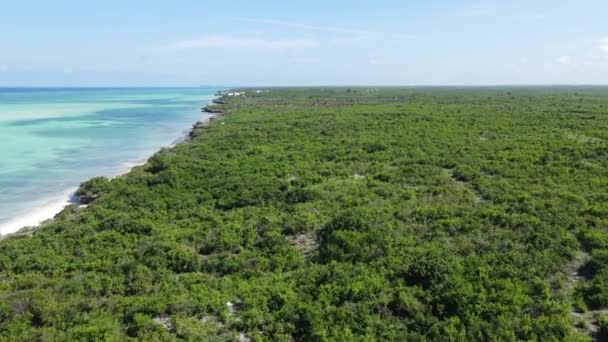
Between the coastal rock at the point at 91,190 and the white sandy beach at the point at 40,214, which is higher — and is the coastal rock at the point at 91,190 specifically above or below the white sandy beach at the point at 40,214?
above

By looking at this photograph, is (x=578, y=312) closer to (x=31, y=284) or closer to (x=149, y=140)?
(x=31, y=284)

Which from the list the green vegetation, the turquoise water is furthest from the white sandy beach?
the green vegetation

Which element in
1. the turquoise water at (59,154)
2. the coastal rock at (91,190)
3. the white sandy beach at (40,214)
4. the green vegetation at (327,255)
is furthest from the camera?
the turquoise water at (59,154)

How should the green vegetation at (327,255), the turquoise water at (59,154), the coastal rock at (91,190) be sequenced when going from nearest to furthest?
the green vegetation at (327,255), the coastal rock at (91,190), the turquoise water at (59,154)

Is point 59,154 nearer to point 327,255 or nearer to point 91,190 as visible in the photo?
point 91,190

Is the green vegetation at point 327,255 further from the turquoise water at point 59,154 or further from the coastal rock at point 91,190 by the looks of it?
the turquoise water at point 59,154

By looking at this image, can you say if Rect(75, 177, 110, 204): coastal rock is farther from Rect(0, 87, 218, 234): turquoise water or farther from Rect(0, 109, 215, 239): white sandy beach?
Rect(0, 87, 218, 234): turquoise water

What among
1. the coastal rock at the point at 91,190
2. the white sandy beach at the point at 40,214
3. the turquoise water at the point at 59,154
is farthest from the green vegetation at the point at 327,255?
the turquoise water at the point at 59,154

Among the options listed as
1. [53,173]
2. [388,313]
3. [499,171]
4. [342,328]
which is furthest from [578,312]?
[53,173]

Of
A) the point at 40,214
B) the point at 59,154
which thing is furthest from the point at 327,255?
the point at 59,154
